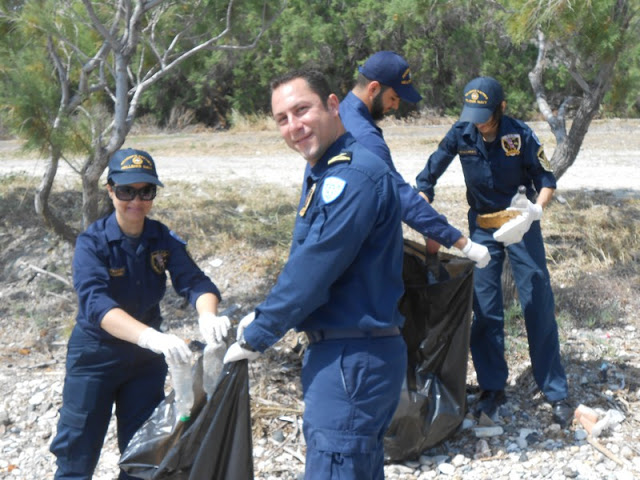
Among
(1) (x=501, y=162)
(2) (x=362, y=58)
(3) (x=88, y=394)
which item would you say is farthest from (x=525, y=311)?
(2) (x=362, y=58)

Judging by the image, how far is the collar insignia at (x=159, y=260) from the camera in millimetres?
2902

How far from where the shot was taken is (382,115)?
11.3 feet

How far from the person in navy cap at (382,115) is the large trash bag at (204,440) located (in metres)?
1.08

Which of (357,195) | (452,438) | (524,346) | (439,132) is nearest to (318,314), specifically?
(357,195)

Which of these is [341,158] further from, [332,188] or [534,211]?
[534,211]

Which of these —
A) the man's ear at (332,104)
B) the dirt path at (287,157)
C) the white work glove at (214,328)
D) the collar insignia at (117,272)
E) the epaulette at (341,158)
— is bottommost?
the dirt path at (287,157)

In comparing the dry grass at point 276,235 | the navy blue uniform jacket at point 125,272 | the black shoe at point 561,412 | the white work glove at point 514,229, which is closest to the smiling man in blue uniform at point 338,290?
the navy blue uniform jacket at point 125,272

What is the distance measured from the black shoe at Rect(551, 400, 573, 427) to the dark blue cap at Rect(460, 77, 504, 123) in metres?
1.49

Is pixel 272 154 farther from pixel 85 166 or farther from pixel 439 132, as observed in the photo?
pixel 85 166

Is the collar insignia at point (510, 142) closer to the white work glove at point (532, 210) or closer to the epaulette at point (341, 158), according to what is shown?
the white work glove at point (532, 210)

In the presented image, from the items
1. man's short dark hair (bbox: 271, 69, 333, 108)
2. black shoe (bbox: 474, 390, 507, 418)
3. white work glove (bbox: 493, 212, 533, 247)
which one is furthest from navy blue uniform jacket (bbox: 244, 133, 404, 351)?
black shoe (bbox: 474, 390, 507, 418)

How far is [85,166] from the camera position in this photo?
216 inches

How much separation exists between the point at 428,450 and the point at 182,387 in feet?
5.03

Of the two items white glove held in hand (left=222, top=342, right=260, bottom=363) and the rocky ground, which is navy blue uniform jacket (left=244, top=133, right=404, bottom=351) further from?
the rocky ground
